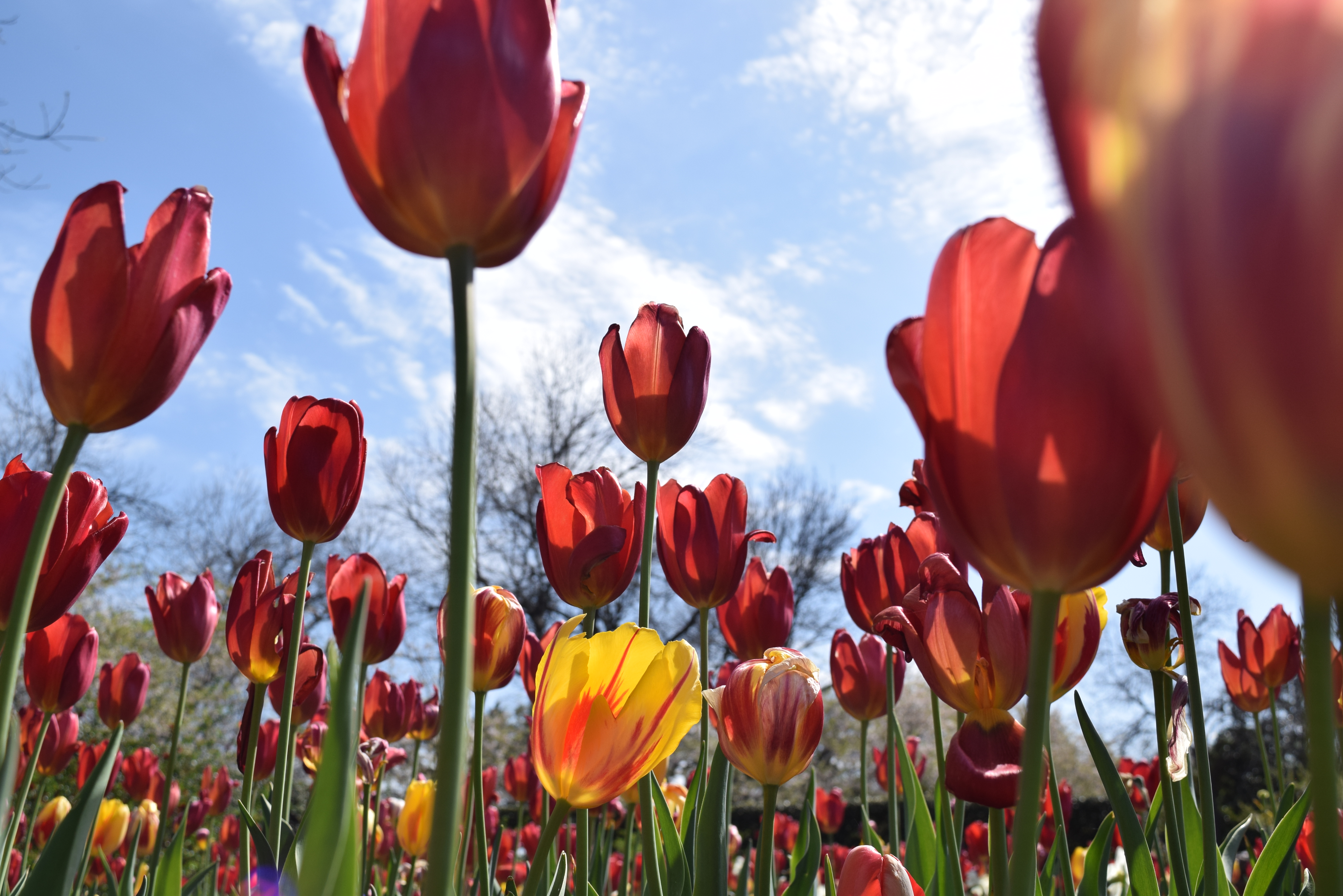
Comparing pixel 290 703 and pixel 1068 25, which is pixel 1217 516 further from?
pixel 290 703

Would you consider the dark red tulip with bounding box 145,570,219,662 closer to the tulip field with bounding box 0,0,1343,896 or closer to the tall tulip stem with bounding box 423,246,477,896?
the tulip field with bounding box 0,0,1343,896

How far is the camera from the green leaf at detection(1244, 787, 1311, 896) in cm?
113

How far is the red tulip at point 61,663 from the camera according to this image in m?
1.85

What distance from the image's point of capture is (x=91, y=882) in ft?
12.6

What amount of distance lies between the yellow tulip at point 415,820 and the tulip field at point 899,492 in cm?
62

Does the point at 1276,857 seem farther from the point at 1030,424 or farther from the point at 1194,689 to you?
the point at 1030,424

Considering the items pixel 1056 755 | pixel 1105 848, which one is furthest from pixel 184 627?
pixel 1056 755

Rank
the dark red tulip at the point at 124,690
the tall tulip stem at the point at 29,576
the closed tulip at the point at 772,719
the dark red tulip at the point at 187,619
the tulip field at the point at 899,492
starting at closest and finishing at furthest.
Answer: the tulip field at the point at 899,492 → the tall tulip stem at the point at 29,576 → the closed tulip at the point at 772,719 → the dark red tulip at the point at 187,619 → the dark red tulip at the point at 124,690

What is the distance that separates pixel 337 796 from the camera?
51 cm

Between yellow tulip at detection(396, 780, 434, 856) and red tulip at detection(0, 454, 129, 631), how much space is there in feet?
5.68

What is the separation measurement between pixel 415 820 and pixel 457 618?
2.52m

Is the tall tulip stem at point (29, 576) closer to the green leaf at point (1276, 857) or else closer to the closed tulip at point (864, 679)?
the green leaf at point (1276, 857)

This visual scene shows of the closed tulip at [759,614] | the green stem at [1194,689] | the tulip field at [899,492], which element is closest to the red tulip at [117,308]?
the tulip field at [899,492]

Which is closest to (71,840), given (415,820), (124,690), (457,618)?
(457,618)
